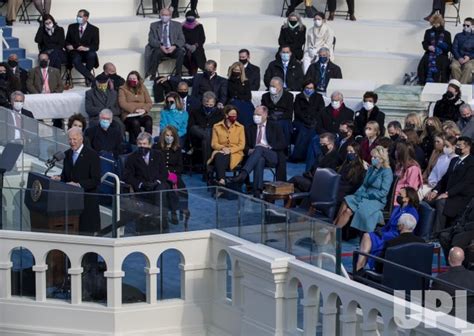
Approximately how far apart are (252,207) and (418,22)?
44.4ft

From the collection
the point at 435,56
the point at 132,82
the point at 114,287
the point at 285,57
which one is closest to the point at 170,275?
the point at 114,287

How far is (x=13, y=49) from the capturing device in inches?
1115

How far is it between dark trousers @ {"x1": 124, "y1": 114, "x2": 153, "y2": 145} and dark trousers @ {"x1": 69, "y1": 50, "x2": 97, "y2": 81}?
3.56 meters

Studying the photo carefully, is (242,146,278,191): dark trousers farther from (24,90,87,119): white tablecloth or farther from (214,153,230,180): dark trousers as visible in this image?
(24,90,87,119): white tablecloth

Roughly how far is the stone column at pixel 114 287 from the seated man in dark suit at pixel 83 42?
10571 millimetres

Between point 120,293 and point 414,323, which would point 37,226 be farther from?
point 414,323

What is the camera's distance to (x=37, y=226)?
1848cm

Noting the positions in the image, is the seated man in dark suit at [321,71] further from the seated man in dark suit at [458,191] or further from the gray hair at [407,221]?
the gray hair at [407,221]

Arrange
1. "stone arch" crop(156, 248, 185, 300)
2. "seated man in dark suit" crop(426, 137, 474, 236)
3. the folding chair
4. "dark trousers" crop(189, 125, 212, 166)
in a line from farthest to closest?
the folding chair
"dark trousers" crop(189, 125, 212, 166)
"seated man in dark suit" crop(426, 137, 474, 236)
"stone arch" crop(156, 248, 185, 300)

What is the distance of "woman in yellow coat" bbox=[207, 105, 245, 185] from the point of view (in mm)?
22578

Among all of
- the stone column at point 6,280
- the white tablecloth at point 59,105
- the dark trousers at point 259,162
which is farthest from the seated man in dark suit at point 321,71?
the stone column at point 6,280

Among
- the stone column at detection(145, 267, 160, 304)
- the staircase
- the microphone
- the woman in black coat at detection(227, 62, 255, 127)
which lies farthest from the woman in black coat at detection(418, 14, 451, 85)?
the stone column at detection(145, 267, 160, 304)

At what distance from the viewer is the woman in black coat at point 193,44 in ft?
96.0

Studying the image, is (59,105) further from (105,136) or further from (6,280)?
(6,280)
